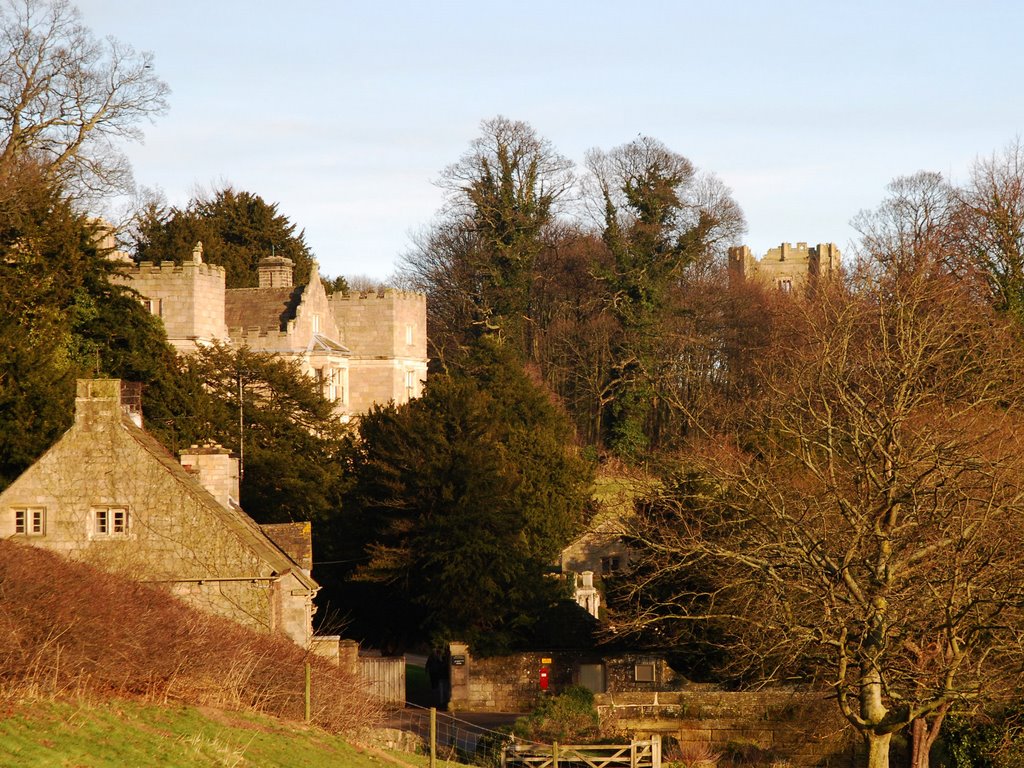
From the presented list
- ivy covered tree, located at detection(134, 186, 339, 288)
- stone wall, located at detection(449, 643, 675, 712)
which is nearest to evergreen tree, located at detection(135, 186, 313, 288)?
ivy covered tree, located at detection(134, 186, 339, 288)

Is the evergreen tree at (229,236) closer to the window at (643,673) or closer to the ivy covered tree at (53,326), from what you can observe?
the ivy covered tree at (53,326)

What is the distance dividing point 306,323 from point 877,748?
3919 cm

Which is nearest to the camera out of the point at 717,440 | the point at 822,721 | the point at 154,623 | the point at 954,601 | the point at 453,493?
the point at 154,623

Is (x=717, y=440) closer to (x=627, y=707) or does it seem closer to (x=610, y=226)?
(x=627, y=707)

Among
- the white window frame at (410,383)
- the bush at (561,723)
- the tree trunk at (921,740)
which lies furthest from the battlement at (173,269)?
the tree trunk at (921,740)

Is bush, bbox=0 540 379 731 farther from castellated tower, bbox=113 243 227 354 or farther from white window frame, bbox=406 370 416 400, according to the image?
white window frame, bbox=406 370 416 400

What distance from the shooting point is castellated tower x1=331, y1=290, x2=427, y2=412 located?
6272 centimetres

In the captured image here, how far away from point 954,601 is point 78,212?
30409 mm

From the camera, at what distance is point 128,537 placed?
25422 mm

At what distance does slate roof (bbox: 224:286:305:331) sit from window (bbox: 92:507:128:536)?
32288 millimetres

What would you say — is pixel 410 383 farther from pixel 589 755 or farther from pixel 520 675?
pixel 589 755

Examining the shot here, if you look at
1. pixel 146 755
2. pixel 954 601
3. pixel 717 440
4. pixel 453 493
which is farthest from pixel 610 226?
pixel 146 755

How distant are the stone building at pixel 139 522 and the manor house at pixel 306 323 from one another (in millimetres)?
24330

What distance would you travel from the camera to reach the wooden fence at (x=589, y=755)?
22516mm
